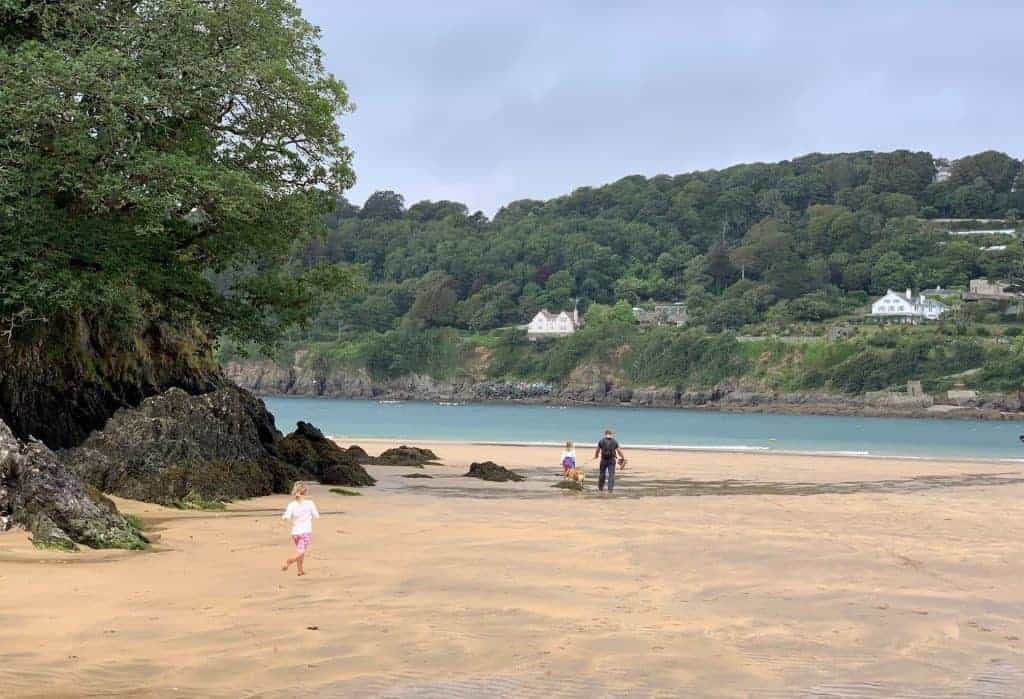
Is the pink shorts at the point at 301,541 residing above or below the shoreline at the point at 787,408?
below

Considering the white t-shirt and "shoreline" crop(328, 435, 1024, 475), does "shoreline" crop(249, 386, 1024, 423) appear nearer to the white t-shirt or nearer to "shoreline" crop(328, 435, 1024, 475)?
"shoreline" crop(328, 435, 1024, 475)

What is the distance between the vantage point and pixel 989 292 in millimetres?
168625

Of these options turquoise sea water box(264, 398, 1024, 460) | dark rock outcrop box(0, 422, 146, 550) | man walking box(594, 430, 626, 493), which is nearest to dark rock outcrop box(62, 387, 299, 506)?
dark rock outcrop box(0, 422, 146, 550)

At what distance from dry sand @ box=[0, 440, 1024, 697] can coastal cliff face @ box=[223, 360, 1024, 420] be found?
112 meters

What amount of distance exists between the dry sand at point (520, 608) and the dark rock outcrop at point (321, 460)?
4.96 m

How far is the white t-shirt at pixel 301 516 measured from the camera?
14.1 meters

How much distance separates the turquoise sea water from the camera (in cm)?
6506

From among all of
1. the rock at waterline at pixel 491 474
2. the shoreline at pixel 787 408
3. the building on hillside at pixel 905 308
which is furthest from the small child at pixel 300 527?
the building on hillside at pixel 905 308

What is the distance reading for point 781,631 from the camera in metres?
11.8

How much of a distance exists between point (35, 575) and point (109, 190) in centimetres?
987

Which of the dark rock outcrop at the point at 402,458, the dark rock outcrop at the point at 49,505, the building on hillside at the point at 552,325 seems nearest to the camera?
the dark rock outcrop at the point at 49,505

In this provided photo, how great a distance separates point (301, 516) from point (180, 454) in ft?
26.8

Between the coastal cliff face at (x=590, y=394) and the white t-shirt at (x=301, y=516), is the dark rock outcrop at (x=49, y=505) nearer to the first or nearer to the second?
the white t-shirt at (x=301, y=516)

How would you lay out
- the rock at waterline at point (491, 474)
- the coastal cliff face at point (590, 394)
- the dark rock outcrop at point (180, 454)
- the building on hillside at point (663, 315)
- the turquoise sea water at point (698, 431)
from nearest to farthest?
the dark rock outcrop at point (180, 454), the rock at waterline at point (491, 474), the turquoise sea water at point (698, 431), the coastal cliff face at point (590, 394), the building on hillside at point (663, 315)
